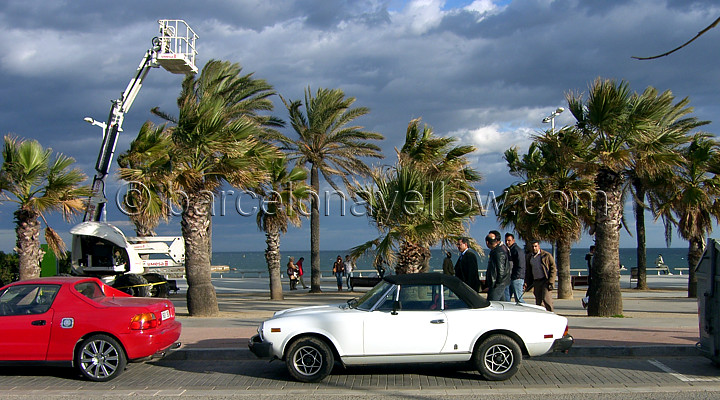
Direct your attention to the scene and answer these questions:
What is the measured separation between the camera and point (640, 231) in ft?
90.1

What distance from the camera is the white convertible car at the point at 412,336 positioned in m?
7.55

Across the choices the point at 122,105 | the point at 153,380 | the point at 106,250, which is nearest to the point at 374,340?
the point at 153,380

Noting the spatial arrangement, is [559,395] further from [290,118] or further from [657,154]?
[290,118]

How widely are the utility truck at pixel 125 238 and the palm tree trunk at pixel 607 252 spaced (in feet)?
46.9

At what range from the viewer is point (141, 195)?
19953 mm

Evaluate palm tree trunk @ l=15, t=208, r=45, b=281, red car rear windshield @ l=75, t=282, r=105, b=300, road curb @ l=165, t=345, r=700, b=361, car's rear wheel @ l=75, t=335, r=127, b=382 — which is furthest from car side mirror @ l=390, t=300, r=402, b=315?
palm tree trunk @ l=15, t=208, r=45, b=281

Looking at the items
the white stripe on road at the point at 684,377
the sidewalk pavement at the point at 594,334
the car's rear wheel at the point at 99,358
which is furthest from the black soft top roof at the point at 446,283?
the car's rear wheel at the point at 99,358

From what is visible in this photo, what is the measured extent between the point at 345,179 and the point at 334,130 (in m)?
2.13

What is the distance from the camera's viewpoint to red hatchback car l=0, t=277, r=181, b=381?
7844 mm

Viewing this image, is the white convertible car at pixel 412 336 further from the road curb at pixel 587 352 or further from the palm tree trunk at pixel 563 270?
the palm tree trunk at pixel 563 270

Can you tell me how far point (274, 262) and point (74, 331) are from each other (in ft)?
46.8

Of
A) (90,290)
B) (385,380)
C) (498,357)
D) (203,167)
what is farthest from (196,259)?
(498,357)

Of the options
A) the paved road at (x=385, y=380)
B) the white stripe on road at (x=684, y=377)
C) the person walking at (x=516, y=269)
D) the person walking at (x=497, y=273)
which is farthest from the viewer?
the person walking at (x=516, y=269)

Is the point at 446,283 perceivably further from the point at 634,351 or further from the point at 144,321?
the point at 144,321
